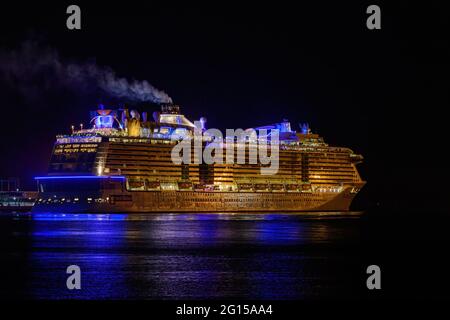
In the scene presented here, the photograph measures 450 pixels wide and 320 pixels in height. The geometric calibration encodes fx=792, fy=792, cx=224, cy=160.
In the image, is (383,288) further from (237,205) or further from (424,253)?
(237,205)

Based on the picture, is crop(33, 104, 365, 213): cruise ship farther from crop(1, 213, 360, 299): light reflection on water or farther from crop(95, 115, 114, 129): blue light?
crop(1, 213, 360, 299): light reflection on water

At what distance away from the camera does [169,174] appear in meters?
86.3

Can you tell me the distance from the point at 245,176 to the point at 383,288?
2696 inches

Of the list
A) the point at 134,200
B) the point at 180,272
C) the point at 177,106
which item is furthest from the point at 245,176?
A: the point at 180,272

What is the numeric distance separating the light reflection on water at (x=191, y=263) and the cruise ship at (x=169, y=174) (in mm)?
27321

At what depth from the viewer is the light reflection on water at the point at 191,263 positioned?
24594 millimetres

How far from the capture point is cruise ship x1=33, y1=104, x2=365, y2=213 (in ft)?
260

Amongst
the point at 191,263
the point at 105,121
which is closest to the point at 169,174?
the point at 105,121

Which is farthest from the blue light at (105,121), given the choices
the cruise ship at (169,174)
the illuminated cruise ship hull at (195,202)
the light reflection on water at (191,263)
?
the light reflection on water at (191,263)

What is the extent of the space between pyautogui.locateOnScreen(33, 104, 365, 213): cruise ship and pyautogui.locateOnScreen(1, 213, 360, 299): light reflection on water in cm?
2732

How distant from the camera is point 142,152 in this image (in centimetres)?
8462

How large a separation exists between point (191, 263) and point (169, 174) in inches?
2146

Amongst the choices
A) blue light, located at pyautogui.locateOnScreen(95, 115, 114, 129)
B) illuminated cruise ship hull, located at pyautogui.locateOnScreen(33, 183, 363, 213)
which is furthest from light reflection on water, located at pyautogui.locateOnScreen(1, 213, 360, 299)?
blue light, located at pyautogui.locateOnScreen(95, 115, 114, 129)

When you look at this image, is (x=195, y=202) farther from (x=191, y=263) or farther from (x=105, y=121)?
(x=191, y=263)
